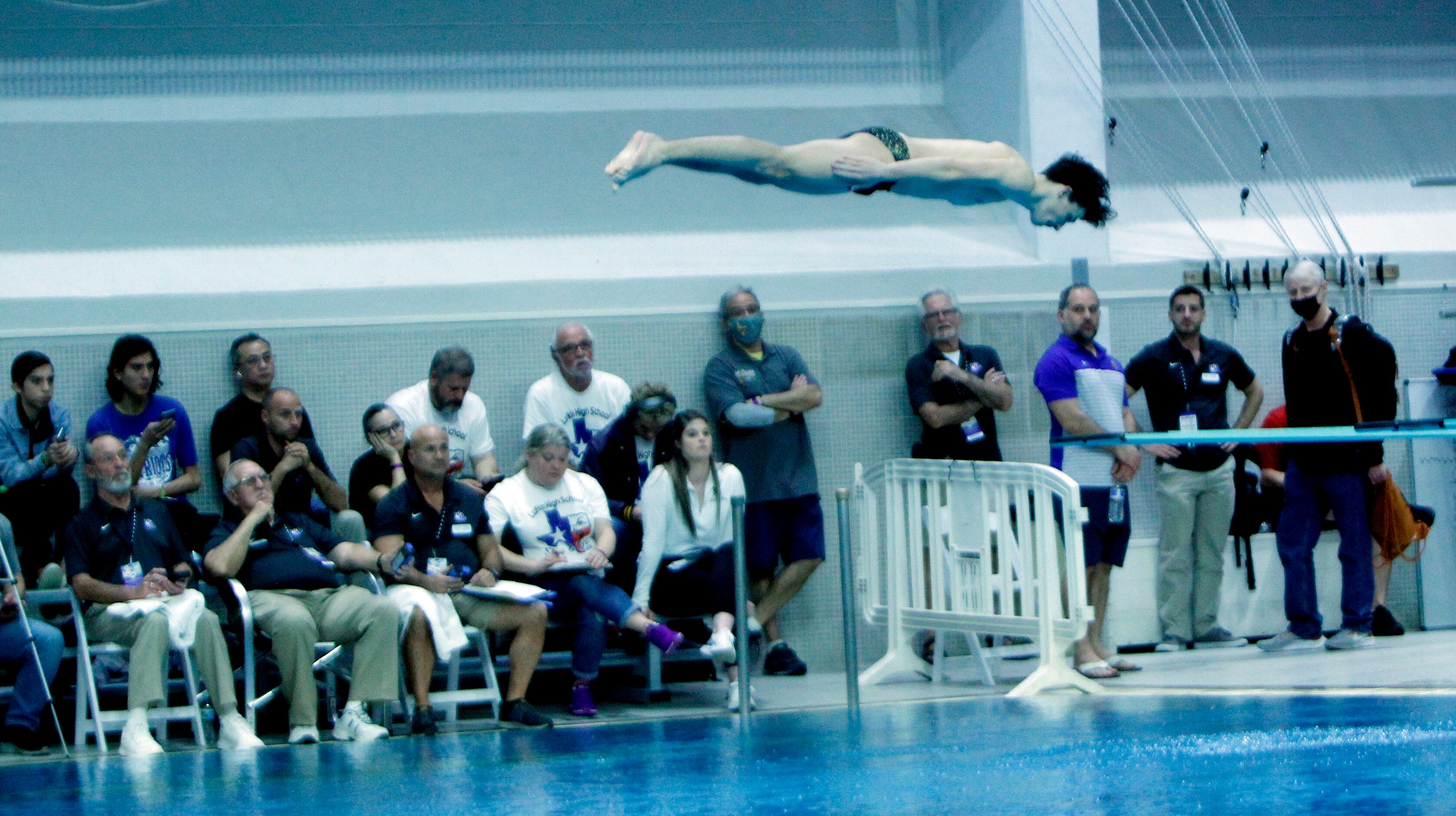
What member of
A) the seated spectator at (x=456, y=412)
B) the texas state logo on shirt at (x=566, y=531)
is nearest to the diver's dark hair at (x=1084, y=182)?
the texas state logo on shirt at (x=566, y=531)

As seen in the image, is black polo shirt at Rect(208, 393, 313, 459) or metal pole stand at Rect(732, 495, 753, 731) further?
black polo shirt at Rect(208, 393, 313, 459)

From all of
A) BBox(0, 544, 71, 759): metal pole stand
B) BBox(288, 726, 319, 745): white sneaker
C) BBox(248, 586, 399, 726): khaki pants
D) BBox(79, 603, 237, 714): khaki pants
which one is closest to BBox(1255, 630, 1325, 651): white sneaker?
BBox(248, 586, 399, 726): khaki pants

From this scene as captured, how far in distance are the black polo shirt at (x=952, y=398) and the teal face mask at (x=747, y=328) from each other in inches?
32.3

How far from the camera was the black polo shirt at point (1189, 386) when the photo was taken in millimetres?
7430

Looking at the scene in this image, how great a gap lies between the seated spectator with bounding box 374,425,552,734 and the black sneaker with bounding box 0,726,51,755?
4.38ft

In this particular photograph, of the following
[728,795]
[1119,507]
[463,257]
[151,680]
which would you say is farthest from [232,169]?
[728,795]

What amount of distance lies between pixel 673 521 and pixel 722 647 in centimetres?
63

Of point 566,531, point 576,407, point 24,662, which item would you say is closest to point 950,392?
point 576,407

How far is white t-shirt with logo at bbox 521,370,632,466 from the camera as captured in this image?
7.11m

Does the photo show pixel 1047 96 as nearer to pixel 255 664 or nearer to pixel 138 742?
pixel 255 664

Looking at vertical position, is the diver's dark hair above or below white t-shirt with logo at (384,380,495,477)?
above

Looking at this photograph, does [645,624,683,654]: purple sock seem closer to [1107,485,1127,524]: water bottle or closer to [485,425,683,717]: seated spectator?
[485,425,683,717]: seated spectator

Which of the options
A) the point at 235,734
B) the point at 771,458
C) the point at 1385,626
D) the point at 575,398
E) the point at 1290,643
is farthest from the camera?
the point at 1385,626

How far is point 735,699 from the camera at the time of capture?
20.3ft
